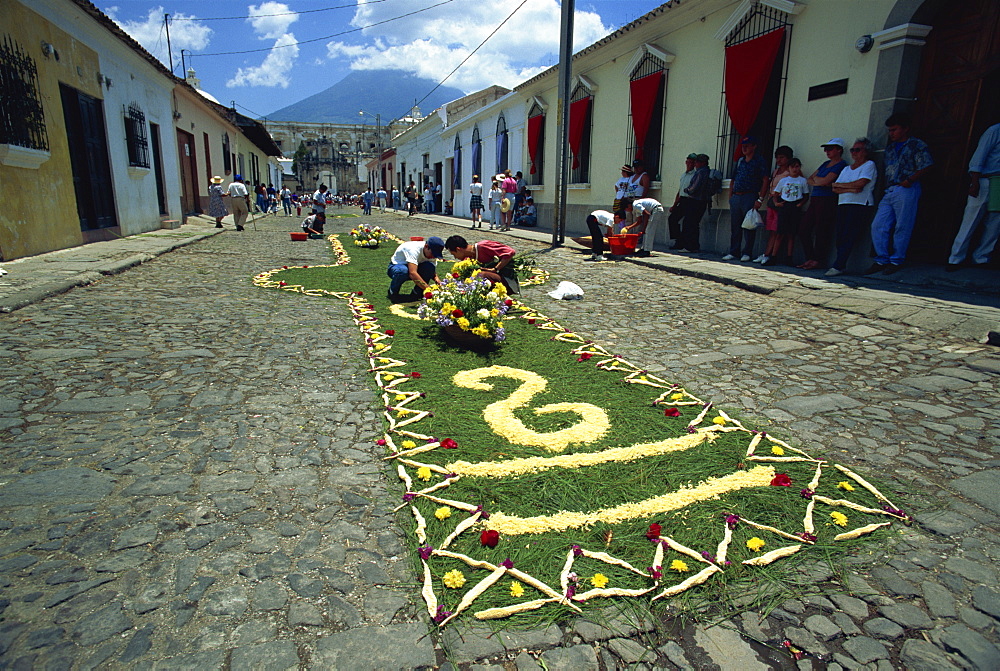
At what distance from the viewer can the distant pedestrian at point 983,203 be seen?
20.1ft

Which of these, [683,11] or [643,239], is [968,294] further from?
[683,11]

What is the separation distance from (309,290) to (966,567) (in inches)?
268

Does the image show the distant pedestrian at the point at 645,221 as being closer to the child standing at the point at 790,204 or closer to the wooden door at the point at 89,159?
the child standing at the point at 790,204

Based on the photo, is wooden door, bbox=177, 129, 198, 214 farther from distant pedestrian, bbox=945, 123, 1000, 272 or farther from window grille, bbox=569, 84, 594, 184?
distant pedestrian, bbox=945, 123, 1000, 272

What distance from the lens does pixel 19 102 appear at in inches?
320

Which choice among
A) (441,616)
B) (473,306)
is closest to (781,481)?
(441,616)

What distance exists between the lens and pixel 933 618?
1.85 metres

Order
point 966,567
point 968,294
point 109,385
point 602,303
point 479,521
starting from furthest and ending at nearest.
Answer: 1. point 602,303
2. point 968,294
3. point 109,385
4. point 479,521
5. point 966,567

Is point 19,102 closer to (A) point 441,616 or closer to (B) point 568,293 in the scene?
(B) point 568,293

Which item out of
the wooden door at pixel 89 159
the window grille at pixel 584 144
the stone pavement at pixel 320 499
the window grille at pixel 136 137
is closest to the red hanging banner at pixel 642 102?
the window grille at pixel 584 144

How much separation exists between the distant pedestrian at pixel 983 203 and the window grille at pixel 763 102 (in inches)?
129

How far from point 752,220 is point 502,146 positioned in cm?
1445

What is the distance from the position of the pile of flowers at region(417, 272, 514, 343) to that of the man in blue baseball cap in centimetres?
139

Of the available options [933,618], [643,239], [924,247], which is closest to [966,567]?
[933,618]
